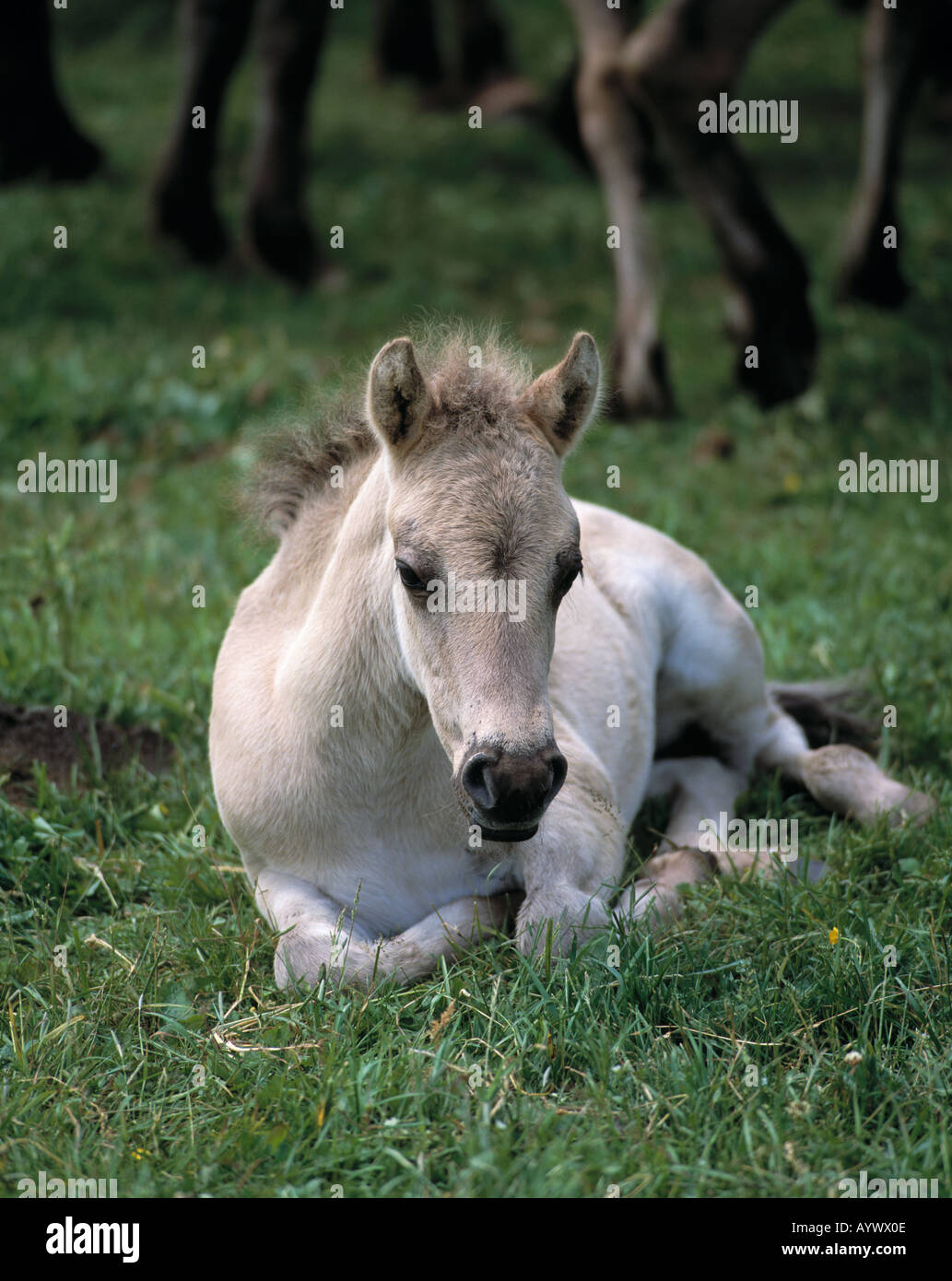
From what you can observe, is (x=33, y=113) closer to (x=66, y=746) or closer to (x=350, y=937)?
(x=66, y=746)

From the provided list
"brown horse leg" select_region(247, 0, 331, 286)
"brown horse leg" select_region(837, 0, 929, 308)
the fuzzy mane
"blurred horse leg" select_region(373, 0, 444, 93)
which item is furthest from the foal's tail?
"blurred horse leg" select_region(373, 0, 444, 93)

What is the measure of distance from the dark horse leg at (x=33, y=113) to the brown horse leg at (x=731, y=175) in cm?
676

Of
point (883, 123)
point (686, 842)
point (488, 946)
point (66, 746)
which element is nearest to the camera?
point (488, 946)

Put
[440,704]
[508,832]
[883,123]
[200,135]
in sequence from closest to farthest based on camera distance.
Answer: [508,832]
[440,704]
[883,123]
[200,135]

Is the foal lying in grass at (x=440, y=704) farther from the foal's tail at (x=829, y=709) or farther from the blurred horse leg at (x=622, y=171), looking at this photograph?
the blurred horse leg at (x=622, y=171)

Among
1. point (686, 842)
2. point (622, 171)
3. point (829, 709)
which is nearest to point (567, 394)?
point (686, 842)

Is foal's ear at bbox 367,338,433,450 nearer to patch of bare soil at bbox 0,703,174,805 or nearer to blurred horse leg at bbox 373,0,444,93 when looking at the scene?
patch of bare soil at bbox 0,703,174,805

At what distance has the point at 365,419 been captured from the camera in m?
3.93

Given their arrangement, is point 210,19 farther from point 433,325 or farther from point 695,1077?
point 695,1077

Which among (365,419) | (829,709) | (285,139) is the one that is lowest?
(829,709)

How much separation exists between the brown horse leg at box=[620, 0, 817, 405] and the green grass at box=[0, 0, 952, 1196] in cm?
31

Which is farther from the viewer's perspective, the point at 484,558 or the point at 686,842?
the point at 686,842

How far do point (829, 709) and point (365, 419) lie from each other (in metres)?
2.41

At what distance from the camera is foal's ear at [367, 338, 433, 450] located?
331 centimetres
